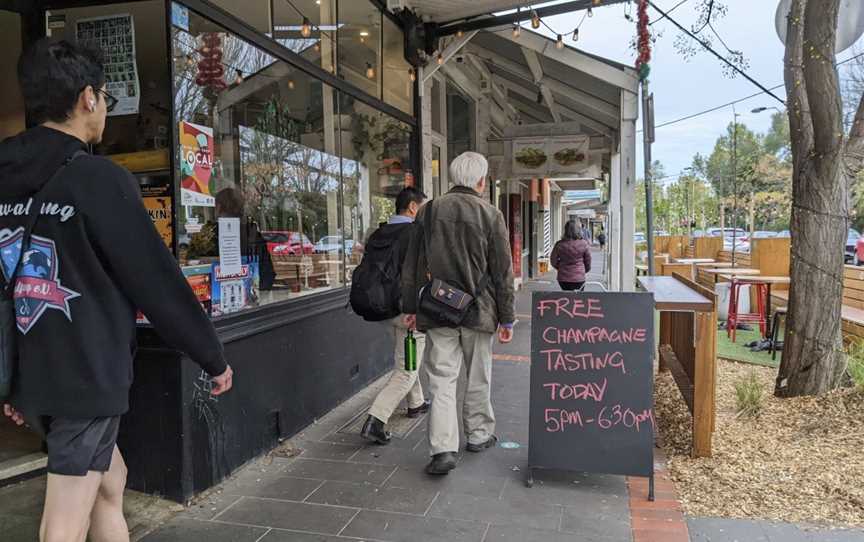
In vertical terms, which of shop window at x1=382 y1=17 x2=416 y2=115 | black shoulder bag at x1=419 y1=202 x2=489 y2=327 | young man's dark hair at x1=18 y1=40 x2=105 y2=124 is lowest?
black shoulder bag at x1=419 y1=202 x2=489 y2=327

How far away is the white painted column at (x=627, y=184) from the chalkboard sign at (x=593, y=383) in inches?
164

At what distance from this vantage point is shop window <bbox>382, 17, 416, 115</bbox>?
256 inches

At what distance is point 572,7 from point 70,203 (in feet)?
18.8

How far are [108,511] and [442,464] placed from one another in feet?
6.69

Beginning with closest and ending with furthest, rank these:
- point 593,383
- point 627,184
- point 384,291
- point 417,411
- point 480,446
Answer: point 593,383 → point 480,446 → point 384,291 → point 417,411 → point 627,184

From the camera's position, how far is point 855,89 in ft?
44.8

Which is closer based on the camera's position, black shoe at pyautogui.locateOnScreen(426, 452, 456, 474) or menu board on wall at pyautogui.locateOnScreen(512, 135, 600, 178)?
black shoe at pyautogui.locateOnScreen(426, 452, 456, 474)

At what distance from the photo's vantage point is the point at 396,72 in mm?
6754

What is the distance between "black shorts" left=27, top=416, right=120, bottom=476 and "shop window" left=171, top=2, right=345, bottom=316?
5.82 feet

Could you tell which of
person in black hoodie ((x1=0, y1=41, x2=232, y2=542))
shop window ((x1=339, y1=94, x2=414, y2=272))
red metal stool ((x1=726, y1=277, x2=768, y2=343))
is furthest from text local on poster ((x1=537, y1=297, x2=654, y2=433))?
red metal stool ((x1=726, y1=277, x2=768, y2=343))

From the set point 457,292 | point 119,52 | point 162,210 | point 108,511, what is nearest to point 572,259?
point 457,292

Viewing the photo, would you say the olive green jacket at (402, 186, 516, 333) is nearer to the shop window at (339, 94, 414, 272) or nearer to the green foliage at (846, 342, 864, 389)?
the shop window at (339, 94, 414, 272)

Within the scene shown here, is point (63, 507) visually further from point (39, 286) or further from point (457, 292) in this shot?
point (457, 292)

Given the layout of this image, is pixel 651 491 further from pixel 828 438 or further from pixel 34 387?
pixel 34 387
